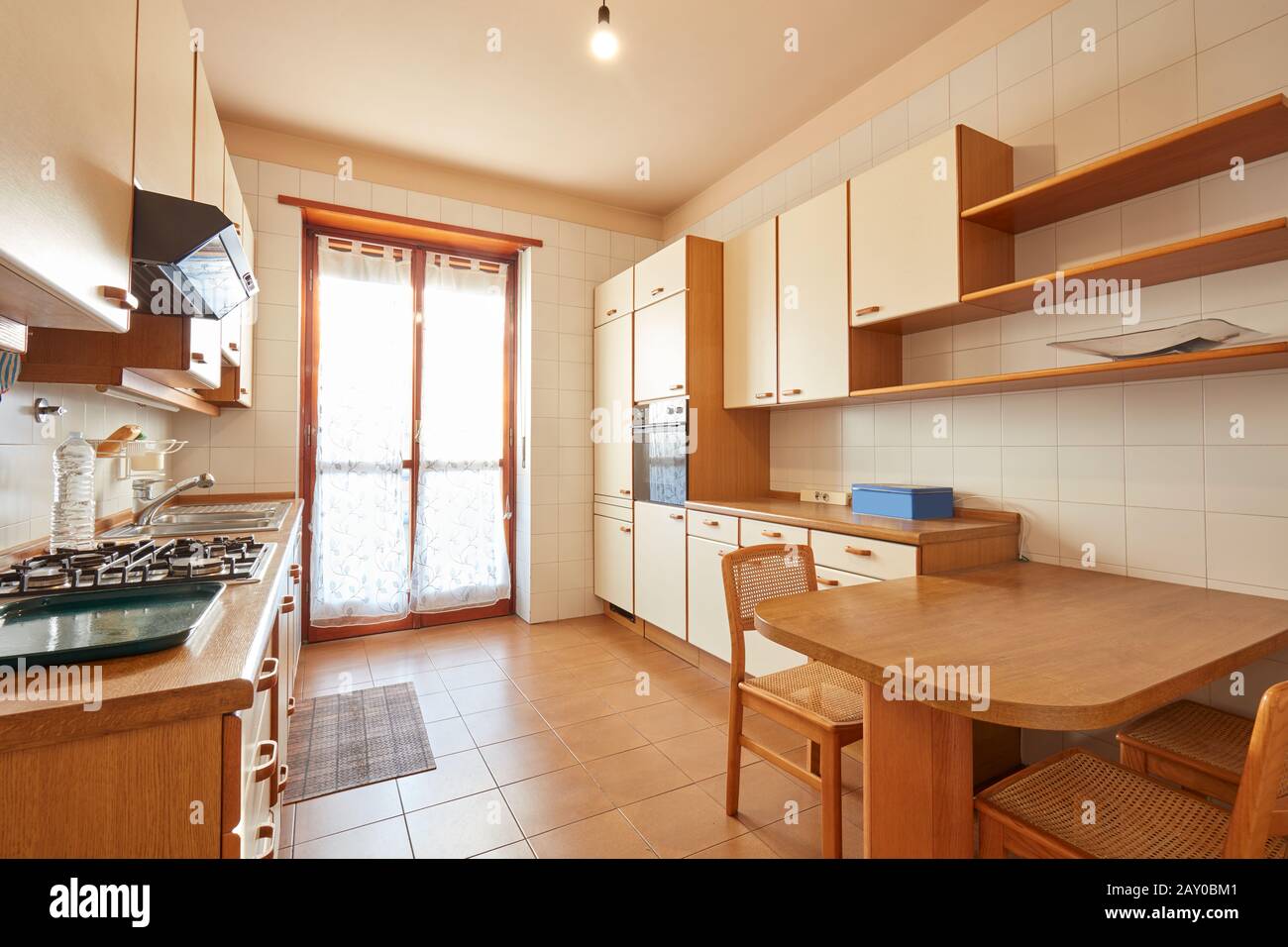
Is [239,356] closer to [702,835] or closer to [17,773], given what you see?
[17,773]

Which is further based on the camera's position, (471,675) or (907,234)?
(471,675)

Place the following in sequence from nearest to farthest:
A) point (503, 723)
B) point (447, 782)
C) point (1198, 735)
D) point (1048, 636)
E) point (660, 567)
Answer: point (1048, 636) → point (1198, 735) → point (447, 782) → point (503, 723) → point (660, 567)

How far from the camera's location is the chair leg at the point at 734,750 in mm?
1929

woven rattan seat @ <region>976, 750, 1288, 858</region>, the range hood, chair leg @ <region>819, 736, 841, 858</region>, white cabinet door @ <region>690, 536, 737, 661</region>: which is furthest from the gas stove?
white cabinet door @ <region>690, 536, 737, 661</region>

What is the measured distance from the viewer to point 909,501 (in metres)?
2.38

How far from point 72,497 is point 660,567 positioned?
2578mm

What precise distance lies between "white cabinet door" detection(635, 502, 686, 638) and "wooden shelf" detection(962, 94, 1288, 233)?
2045 mm

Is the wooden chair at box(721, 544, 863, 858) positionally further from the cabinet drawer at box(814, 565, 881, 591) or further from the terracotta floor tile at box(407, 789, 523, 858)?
the terracotta floor tile at box(407, 789, 523, 858)

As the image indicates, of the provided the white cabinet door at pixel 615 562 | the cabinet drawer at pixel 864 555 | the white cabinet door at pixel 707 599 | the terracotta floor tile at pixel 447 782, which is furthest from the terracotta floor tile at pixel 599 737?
the white cabinet door at pixel 615 562

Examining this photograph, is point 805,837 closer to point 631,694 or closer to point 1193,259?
point 631,694

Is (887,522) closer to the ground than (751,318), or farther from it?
closer to the ground

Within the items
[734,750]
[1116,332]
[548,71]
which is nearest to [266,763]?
[734,750]
